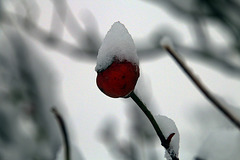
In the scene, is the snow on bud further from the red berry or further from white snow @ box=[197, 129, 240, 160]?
white snow @ box=[197, 129, 240, 160]

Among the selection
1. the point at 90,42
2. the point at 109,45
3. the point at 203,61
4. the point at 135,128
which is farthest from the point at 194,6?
the point at 109,45

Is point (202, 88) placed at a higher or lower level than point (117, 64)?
lower

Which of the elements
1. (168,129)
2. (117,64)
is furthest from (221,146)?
(117,64)

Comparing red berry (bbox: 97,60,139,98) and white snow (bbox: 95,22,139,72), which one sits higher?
white snow (bbox: 95,22,139,72)

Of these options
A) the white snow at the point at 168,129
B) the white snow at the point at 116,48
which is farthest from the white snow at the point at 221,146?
the white snow at the point at 116,48

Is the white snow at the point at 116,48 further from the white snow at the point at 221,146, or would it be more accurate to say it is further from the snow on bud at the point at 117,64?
the white snow at the point at 221,146

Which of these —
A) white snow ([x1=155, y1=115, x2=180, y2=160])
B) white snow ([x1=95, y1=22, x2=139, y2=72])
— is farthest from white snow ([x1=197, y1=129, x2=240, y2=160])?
white snow ([x1=95, y1=22, x2=139, y2=72])

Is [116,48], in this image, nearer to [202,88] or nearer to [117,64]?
[117,64]

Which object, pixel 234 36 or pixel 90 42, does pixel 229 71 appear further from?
pixel 90 42
